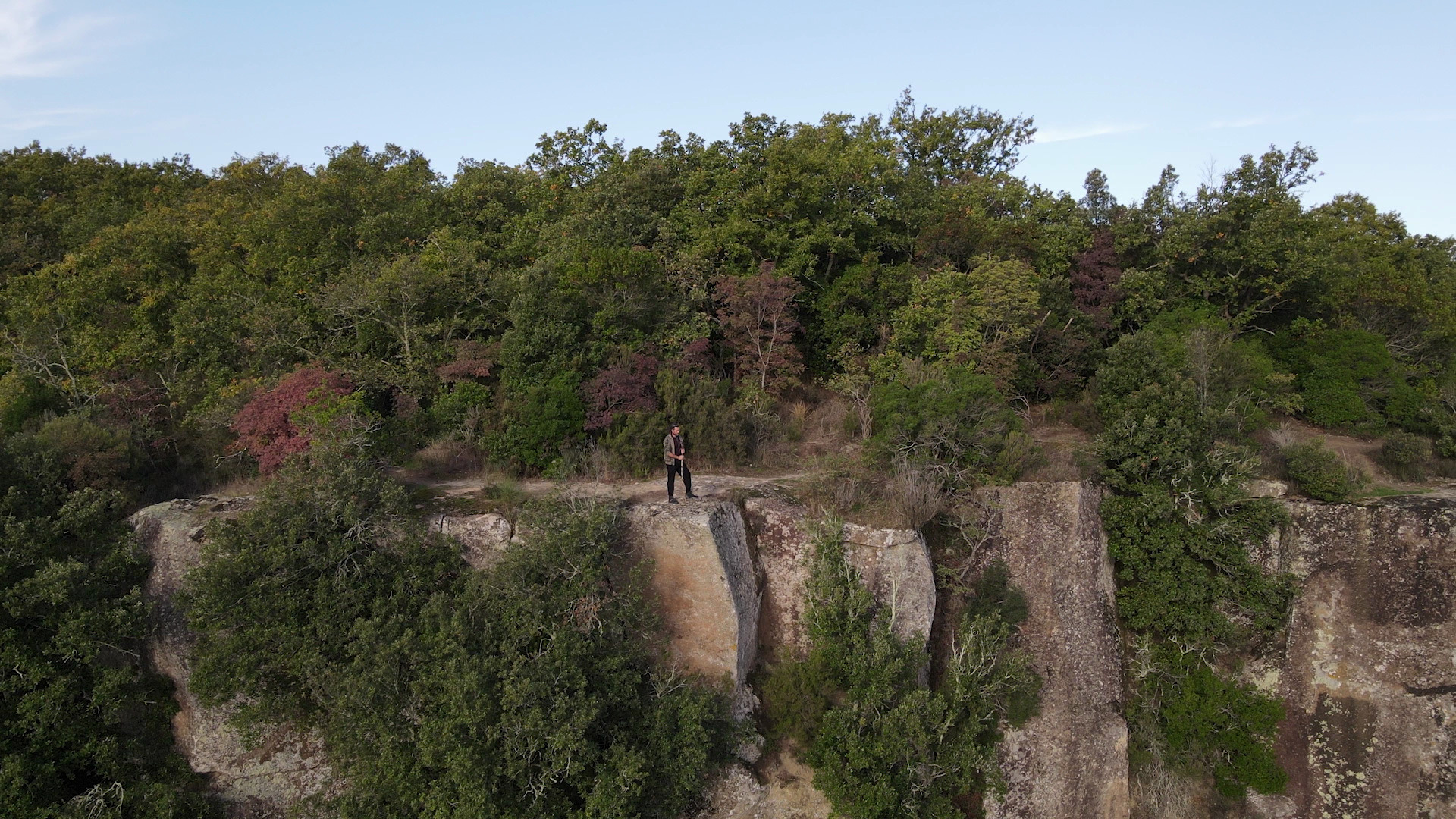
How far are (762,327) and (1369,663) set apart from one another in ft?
46.3

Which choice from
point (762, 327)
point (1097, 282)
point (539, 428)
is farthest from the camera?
point (1097, 282)

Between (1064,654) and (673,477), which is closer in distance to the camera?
(673,477)

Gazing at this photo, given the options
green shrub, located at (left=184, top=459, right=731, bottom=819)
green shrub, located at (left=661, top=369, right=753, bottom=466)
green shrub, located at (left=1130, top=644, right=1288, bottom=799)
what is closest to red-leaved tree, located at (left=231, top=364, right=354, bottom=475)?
green shrub, located at (left=184, top=459, right=731, bottom=819)

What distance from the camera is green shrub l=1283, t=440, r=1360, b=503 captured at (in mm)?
15336

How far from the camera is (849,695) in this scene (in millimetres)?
13094

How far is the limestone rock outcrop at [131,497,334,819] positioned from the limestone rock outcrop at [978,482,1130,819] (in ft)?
40.4

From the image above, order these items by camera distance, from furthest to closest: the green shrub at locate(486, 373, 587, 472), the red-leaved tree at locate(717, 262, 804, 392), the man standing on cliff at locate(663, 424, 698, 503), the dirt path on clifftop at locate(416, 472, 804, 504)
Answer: the red-leaved tree at locate(717, 262, 804, 392), the green shrub at locate(486, 373, 587, 472), the dirt path on clifftop at locate(416, 472, 804, 504), the man standing on cliff at locate(663, 424, 698, 503)

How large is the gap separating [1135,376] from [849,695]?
9661mm

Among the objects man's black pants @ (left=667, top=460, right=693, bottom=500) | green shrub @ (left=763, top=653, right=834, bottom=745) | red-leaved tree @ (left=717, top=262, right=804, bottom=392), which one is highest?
red-leaved tree @ (left=717, top=262, right=804, bottom=392)

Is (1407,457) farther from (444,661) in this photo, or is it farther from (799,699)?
(444,661)

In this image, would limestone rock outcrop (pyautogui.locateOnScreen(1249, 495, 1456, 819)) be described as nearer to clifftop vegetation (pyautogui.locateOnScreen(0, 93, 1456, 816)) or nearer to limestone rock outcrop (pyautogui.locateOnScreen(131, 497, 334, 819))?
clifftop vegetation (pyautogui.locateOnScreen(0, 93, 1456, 816))

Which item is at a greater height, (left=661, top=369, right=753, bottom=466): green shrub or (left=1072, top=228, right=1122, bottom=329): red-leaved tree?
(left=1072, top=228, right=1122, bottom=329): red-leaved tree

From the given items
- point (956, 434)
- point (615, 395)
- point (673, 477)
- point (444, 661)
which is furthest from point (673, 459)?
point (956, 434)

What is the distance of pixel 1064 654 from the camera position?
14828 mm
